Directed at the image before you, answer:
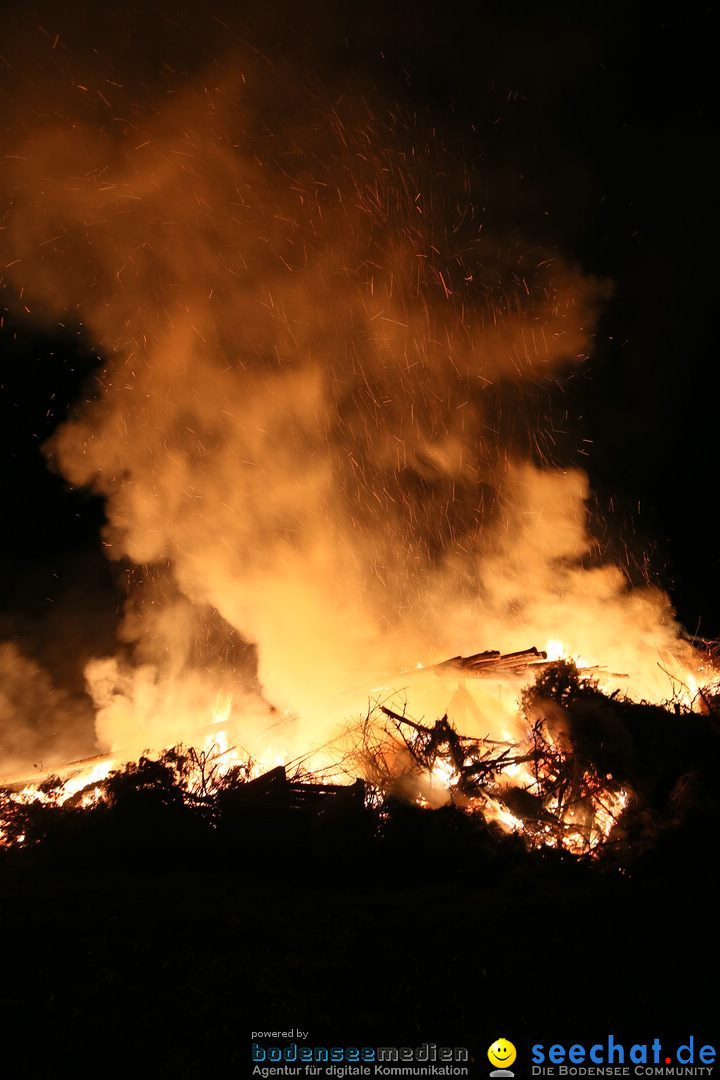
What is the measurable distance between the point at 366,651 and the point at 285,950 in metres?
10.4

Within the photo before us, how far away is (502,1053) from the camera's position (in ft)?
9.76

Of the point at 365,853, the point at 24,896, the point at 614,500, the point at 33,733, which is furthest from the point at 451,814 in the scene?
the point at 614,500

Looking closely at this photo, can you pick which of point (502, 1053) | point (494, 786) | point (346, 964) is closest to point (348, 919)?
point (346, 964)

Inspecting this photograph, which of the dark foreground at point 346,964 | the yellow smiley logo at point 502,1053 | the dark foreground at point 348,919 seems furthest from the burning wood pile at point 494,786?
the yellow smiley logo at point 502,1053

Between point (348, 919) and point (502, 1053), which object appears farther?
point (348, 919)

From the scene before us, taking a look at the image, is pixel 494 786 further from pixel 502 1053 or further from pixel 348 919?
pixel 502 1053

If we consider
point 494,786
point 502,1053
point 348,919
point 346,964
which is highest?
point 494,786

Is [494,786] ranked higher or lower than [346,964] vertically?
higher

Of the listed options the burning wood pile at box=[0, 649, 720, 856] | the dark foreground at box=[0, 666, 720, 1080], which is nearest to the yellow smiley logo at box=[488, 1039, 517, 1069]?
the dark foreground at box=[0, 666, 720, 1080]

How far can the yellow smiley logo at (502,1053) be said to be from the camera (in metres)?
2.92

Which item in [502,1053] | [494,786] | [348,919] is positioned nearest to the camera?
[502,1053]

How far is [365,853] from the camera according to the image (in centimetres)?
622

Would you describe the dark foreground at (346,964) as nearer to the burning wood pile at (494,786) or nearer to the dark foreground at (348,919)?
the dark foreground at (348,919)

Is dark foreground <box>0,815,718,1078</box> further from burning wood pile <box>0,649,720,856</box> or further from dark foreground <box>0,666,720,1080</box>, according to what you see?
burning wood pile <box>0,649,720,856</box>
